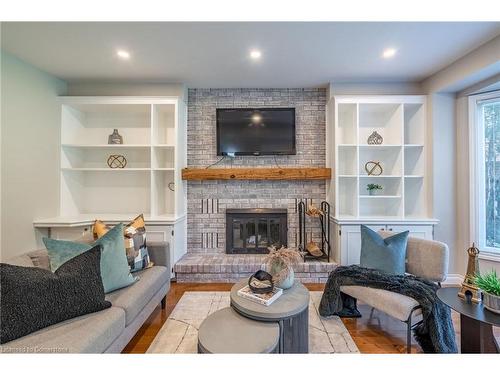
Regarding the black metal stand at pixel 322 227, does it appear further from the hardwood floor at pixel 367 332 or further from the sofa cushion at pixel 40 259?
the sofa cushion at pixel 40 259

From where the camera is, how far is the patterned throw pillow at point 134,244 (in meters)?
2.14

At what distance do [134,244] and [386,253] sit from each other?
246 cm

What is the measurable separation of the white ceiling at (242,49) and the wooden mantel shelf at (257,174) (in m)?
1.29

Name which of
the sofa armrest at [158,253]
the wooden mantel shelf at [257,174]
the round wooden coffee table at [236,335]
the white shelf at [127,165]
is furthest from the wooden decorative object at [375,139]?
the sofa armrest at [158,253]

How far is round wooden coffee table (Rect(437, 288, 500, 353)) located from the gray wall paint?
2.21 m

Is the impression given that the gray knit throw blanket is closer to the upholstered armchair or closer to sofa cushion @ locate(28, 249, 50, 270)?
the upholstered armchair

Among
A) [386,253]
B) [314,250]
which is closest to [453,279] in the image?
[386,253]

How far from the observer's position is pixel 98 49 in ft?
8.27

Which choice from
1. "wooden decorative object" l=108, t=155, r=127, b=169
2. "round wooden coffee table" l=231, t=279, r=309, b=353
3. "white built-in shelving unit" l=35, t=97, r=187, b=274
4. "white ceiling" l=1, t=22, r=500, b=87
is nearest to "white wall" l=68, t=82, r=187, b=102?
"white ceiling" l=1, t=22, r=500, b=87

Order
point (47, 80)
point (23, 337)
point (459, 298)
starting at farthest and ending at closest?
point (47, 80)
point (459, 298)
point (23, 337)

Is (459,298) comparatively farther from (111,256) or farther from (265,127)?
(265,127)

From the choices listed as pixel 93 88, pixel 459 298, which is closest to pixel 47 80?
pixel 93 88

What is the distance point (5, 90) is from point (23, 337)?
8.96 feet

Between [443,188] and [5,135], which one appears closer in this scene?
[5,135]
